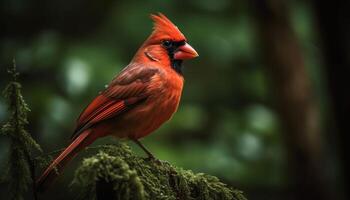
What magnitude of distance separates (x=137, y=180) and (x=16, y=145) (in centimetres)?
55

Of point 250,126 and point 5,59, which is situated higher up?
point 250,126

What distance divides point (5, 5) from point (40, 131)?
1714mm

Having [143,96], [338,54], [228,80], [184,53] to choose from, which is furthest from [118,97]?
[338,54]

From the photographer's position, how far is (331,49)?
608cm

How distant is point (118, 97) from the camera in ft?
14.9

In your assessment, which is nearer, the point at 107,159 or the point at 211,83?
the point at 107,159

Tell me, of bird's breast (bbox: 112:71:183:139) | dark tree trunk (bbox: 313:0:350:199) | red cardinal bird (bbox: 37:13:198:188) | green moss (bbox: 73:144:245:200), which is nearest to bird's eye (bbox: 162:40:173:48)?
red cardinal bird (bbox: 37:13:198:188)

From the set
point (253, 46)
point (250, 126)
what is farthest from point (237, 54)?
point (250, 126)

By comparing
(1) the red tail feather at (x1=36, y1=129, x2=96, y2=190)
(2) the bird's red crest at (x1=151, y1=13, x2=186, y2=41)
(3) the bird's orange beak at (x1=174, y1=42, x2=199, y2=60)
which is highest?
(2) the bird's red crest at (x1=151, y1=13, x2=186, y2=41)

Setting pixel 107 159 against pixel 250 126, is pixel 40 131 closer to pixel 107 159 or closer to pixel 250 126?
pixel 250 126

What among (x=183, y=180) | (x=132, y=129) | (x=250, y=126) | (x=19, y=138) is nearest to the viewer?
(x=19, y=138)

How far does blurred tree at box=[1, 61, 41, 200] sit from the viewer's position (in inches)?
111

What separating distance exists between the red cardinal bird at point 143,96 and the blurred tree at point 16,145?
1.11 metres

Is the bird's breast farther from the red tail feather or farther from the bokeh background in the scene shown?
the bokeh background
